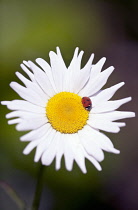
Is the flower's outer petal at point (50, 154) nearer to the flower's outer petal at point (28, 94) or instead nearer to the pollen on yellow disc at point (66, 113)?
the pollen on yellow disc at point (66, 113)

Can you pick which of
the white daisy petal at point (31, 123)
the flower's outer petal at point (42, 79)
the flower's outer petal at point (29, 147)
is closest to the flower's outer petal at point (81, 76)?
the flower's outer petal at point (42, 79)

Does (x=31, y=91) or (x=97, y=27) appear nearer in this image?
(x=31, y=91)

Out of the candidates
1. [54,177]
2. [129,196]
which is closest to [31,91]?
[54,177]

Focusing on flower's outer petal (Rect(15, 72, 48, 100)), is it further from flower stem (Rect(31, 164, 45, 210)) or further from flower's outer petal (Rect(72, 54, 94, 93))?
flower stem (Rect(31, 164, 45, 210))

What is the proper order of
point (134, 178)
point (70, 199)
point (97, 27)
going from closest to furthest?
point (70, 199), point (134, 178), point (97, 27)

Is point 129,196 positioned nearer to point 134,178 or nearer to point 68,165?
point 134,178

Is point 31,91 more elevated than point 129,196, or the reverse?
point 31,91

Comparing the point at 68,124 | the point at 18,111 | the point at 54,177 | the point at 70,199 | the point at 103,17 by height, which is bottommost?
the point at 70,199
